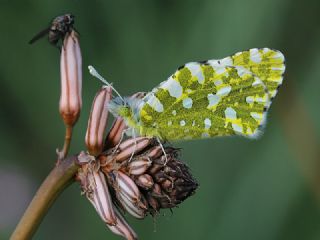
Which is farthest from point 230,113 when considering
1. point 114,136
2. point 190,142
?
point 190,142

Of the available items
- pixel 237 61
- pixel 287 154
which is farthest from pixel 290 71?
pixel 237 61

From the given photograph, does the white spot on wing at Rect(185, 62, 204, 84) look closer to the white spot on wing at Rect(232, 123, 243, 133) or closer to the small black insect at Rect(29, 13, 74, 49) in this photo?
the white spot on wing at Rect(232, 123, 243, 133)

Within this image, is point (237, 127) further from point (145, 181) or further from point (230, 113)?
point (145, 181)

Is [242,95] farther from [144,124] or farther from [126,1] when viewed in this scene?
[126,1]

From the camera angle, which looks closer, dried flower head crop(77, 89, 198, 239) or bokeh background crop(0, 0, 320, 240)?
dried flower head crop(77, 89, 198, 239)

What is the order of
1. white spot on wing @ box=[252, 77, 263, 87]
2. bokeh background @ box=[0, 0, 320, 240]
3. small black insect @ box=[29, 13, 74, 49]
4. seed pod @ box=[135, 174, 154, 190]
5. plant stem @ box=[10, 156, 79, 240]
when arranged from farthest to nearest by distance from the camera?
bokeh background @ box=[0, 0, 320, 240] < white spot on wing @ box=[252, 77, 263, 87] < small black insect @ box=[29, 13, 74, 49] < seed pod @ box=[135, 174, 154, 190] < plant stem @ box=[10, 156, 79, 240]

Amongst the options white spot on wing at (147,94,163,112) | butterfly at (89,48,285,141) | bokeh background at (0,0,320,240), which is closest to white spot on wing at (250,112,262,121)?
butterfly at (89,48,285,141)

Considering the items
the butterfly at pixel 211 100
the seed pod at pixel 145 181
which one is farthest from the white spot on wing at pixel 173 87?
the seed pod at pixel 145 181
